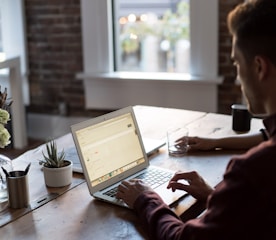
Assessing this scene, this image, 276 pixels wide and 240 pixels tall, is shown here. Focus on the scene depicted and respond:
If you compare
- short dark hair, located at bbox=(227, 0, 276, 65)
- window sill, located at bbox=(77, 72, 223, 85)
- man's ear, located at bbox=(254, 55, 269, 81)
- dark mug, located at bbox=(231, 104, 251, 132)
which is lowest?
dark mug, located at bbox=(231, 104, 251, 132)

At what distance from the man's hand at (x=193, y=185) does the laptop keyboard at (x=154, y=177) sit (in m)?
0.08

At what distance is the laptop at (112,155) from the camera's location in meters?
1.74

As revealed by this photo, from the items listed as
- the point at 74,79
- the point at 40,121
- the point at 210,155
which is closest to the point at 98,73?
the point at 74,79

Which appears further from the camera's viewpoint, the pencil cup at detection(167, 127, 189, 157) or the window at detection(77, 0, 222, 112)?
the window at detection(77, 0, 222, 112)

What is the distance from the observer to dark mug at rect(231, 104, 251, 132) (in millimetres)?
2447

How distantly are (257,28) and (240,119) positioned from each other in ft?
4.28

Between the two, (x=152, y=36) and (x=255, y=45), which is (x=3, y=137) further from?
(x=152, y=36)

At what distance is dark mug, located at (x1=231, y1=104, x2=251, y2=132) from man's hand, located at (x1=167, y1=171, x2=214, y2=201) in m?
0.77

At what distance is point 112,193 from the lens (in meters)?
1.75

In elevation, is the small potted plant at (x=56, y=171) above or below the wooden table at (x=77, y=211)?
above

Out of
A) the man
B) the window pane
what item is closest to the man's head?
the man

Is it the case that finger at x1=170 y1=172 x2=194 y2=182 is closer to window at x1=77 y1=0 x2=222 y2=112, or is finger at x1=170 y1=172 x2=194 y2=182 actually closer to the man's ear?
the man's ear

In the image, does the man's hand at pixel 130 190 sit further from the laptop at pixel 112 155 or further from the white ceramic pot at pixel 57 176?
the white ceramic pot at pixel 57 176

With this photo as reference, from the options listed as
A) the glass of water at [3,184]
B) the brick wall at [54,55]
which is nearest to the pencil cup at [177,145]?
the glass of water at [3,184]
